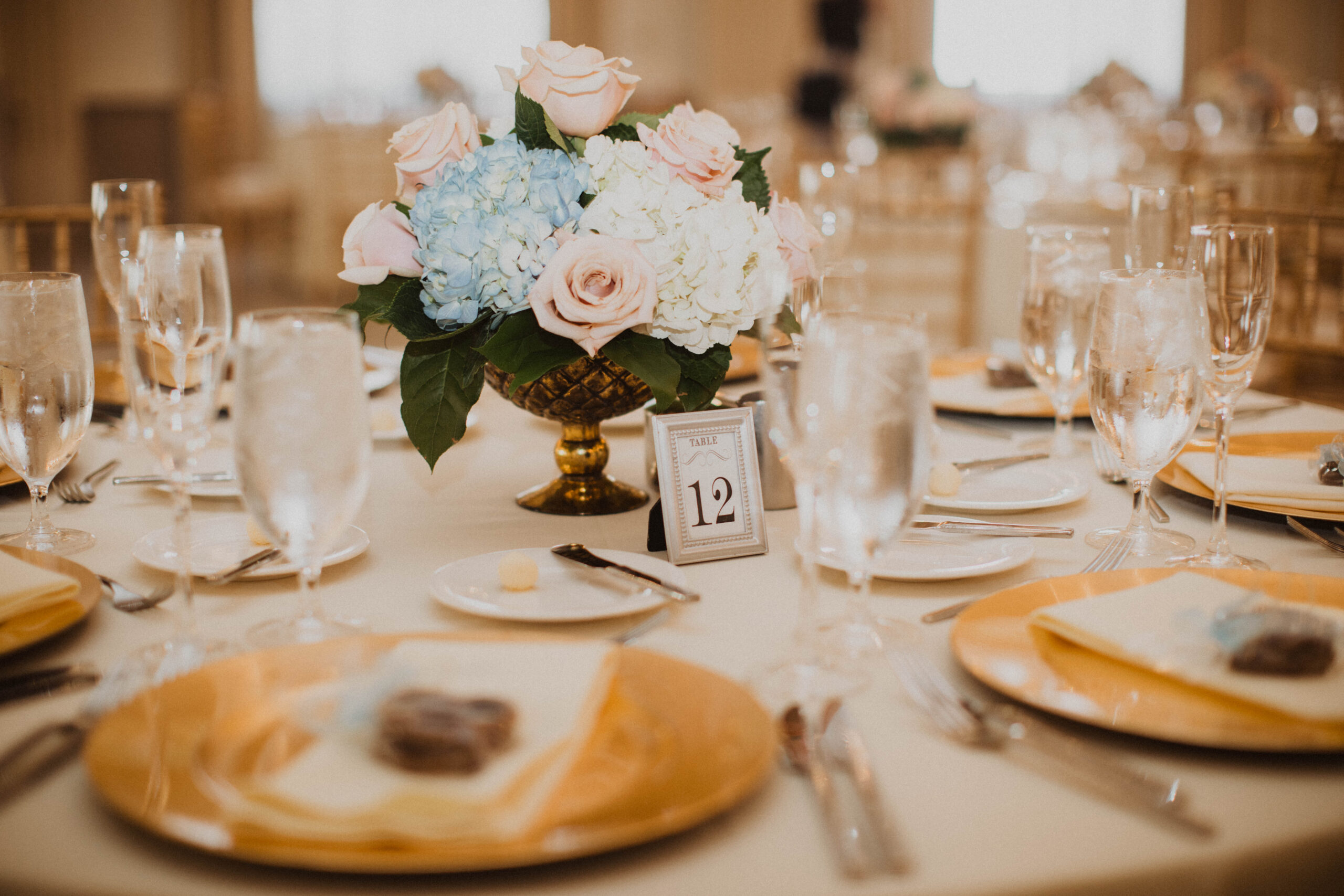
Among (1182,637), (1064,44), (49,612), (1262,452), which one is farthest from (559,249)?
(1064,44)

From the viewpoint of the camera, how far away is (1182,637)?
0.85 m

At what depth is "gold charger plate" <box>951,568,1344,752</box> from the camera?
741mm

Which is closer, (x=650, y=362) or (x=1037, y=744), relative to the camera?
(x=1037, y=744)

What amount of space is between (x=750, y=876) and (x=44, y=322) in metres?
0.89

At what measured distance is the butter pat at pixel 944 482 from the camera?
52.5 inches

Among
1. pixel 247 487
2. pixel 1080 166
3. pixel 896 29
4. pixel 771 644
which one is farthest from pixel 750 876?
pixel 896 29

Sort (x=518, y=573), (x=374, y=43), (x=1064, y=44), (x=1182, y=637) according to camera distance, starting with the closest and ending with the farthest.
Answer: (x=1182, y=637)
(x=518, y=573)
(x=374, y=43)
(x=1064, y=44)

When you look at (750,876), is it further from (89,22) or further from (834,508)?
(89,22)

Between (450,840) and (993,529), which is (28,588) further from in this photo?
(993,529)

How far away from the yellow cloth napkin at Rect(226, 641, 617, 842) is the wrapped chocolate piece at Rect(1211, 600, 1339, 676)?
0.42 m

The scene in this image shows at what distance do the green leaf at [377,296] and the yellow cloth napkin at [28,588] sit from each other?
408 millimetres

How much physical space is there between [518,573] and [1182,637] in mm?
520

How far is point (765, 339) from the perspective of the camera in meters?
0.85

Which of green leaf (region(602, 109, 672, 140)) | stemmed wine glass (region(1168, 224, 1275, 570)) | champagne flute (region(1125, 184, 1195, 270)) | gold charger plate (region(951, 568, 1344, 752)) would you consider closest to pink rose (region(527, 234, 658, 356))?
green leaf (region(602, 109, 672, 140))
